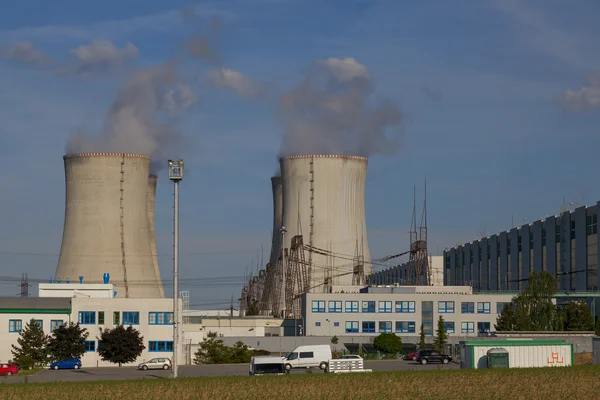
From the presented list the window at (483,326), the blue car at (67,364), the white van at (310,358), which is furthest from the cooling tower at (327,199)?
the white van at (310,358)

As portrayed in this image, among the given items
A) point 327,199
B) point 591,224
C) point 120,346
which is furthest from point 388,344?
point 120,346

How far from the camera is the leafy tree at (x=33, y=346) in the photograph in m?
67.9

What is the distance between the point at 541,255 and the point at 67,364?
43.2 metres

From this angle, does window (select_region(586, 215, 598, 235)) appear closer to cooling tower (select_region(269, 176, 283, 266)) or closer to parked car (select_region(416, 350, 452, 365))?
parked car (select_region(416, 350, 452, 365))

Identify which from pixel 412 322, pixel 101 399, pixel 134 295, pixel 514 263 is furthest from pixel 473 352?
pixel 514 263

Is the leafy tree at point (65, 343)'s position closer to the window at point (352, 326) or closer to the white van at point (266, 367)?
the window at point (352, 326)

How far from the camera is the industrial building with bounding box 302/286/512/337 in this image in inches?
3305

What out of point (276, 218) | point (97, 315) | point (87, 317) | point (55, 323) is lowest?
point (55, 323)

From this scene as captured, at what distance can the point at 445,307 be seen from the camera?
84812mm

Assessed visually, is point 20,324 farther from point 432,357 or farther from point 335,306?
point 432,357

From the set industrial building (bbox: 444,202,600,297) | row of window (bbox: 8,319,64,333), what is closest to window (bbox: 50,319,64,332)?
row of window (bbox: 8,319,64,333)

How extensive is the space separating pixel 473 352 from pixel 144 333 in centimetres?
2759

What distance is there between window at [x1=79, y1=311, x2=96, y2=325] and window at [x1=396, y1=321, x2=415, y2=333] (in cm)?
2440

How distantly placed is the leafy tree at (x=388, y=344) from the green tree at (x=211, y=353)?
41.5ft
